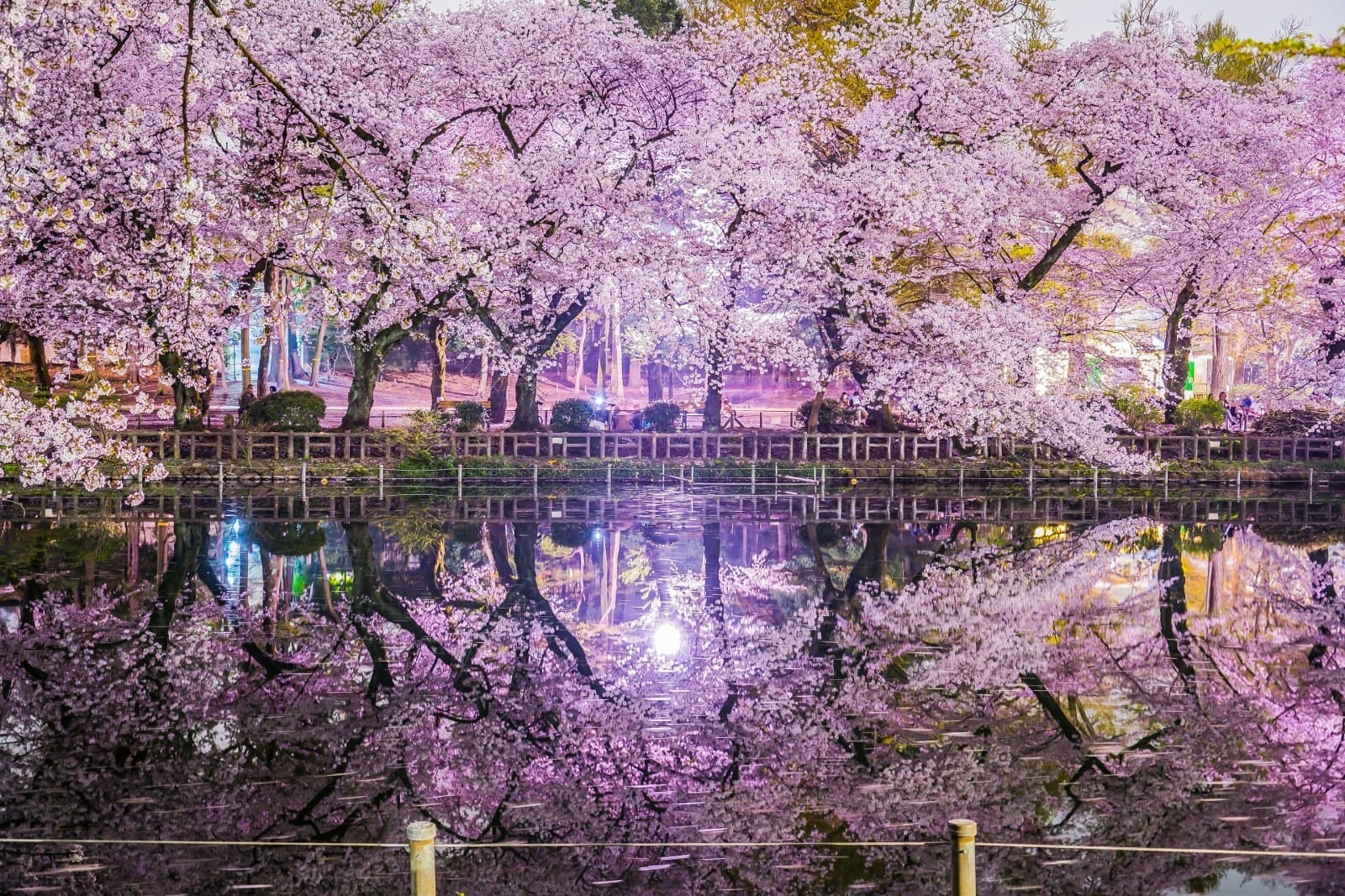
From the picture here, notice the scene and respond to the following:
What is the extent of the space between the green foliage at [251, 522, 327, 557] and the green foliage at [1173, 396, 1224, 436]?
84.3 feet

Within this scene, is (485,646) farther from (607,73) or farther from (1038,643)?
(607,73)

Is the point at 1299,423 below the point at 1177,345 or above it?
below

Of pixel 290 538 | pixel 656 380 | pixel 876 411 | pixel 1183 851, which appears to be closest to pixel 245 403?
pixel 290 538

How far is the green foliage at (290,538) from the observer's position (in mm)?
19250

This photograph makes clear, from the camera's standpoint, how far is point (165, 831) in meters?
7.70

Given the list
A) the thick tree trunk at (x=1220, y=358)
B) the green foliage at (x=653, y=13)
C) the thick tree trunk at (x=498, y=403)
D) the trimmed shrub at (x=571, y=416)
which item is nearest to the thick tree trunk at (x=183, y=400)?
the trimmed shrub at (x=571, y=416)

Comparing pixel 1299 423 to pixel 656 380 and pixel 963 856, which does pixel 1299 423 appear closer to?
pixel 656 380

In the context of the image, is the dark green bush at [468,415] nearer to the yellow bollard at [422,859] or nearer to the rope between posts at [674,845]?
the rope between posts at [674,845]

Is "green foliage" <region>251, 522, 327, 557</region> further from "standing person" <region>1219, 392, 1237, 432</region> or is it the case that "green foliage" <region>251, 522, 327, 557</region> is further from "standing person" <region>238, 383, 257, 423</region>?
"standing person" <region>1219, 392, 1237, 432</region>

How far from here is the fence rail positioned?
104 feet

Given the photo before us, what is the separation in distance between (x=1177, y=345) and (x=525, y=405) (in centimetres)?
2054

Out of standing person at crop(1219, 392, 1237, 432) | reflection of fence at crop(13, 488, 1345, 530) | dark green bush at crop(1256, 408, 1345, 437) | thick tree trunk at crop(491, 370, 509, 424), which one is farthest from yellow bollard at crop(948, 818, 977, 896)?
thick tree trunk at crop(491, 370, 509, 424)

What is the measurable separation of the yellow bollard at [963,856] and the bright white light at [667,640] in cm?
753

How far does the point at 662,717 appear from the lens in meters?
10.3
